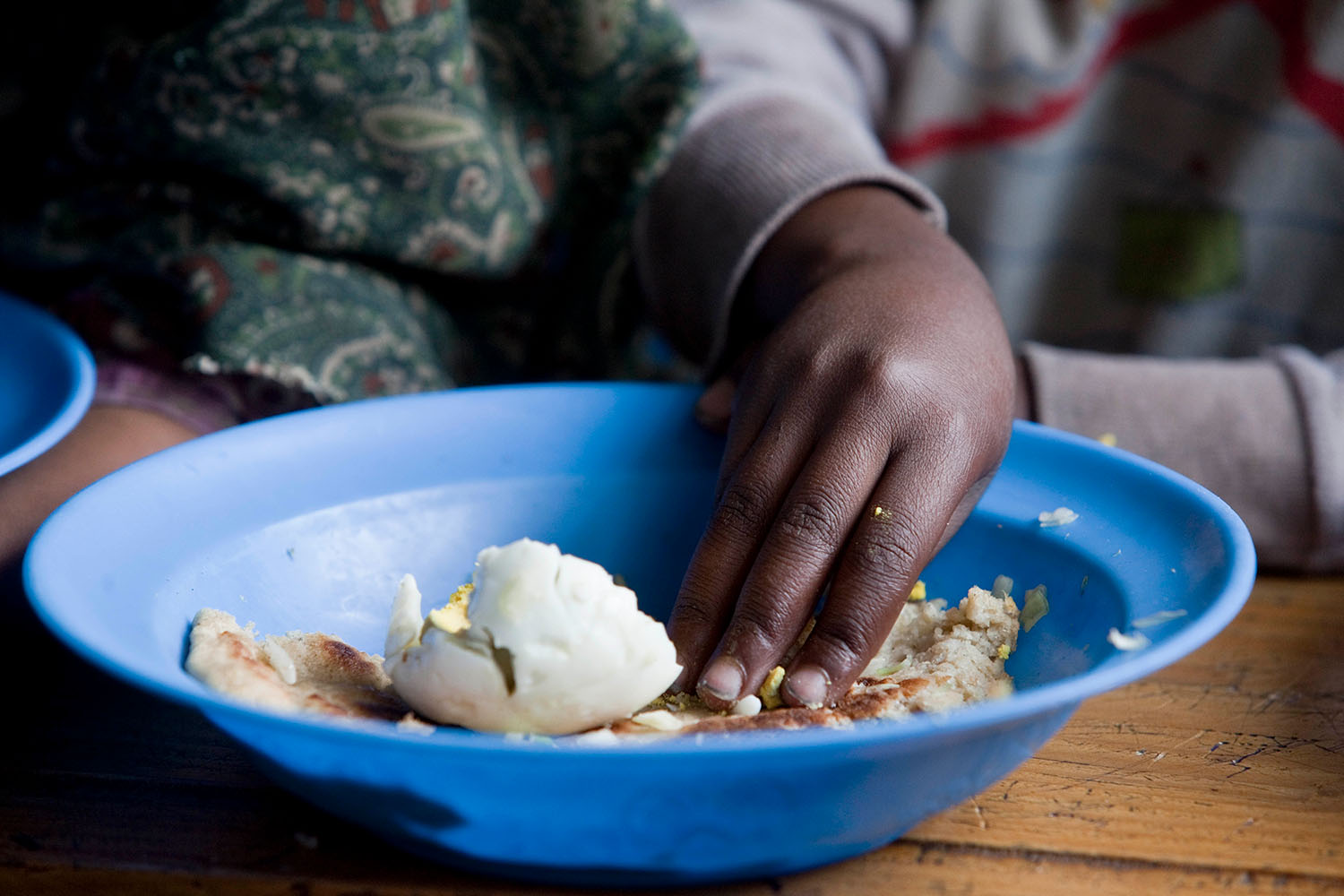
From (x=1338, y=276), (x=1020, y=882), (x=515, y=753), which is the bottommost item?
(x=1338, y=276)

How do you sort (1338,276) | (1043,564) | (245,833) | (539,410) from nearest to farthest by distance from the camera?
1. (245,833)
2. (1043,564)
3. (539,410)
4. (1338,276)

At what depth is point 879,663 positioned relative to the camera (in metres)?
0.50

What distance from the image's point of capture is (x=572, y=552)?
61 centimetres

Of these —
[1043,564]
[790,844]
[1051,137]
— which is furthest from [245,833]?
[1051,137]

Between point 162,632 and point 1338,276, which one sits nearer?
point 162,632

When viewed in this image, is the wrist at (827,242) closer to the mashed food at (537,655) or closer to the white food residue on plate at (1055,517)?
the white food residue on plate at (1055,517)

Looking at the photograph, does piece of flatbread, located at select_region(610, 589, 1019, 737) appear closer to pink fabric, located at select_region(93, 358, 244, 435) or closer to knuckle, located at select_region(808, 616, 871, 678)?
knuckle, located at select_region(808, 616, 871, 678)

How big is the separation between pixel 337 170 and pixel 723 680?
477mm

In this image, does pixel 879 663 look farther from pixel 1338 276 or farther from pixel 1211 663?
pixel 1338 276

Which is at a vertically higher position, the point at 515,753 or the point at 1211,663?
the point at 515,753

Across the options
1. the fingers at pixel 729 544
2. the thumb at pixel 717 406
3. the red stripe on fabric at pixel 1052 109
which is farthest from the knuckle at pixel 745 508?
the red stripe on fabric at pixel 1052 109

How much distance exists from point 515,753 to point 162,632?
0.65 feet

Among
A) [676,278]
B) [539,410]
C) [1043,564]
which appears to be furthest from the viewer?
[676,278]

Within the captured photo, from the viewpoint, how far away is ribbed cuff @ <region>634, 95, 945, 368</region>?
708 mm
